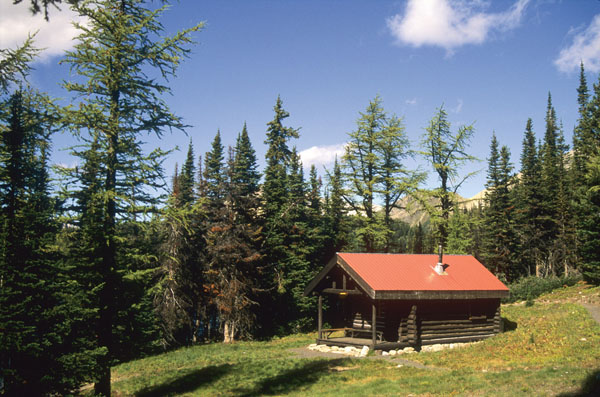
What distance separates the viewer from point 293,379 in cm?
1780

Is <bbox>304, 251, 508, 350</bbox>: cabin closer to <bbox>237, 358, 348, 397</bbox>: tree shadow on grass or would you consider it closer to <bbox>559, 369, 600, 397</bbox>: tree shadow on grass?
<bbox>237, 358, 348, 397</bbox>: tree shadow on grass

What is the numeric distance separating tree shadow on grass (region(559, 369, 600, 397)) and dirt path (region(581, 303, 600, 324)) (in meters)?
→ 13.5

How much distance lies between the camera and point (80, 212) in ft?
49.1

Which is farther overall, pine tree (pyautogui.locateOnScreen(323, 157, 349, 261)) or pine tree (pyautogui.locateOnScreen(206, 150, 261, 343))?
pine tree (pyautogui.locateOnScreen(323, 157, 349, 261))

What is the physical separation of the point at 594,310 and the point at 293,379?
21.5 meters

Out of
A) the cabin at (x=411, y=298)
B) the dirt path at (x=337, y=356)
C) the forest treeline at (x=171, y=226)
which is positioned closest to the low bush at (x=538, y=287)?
the forest treeline at (x=171, y=226)

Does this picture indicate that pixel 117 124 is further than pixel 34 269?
Yes

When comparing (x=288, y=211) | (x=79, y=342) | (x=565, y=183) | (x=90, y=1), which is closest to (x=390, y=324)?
(x=288, y=211)

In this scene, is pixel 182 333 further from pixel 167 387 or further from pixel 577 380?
pixel 577 380

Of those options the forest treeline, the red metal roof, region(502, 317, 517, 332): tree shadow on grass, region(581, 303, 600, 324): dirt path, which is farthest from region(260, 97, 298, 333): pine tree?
region(581, 303, 600, 324): dirt path

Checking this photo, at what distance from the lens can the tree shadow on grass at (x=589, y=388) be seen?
449 inches

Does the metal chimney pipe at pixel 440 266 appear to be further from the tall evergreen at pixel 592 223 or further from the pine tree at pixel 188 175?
the pine tree at pixel 188 175

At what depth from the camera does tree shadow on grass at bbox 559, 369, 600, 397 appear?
11.4 m

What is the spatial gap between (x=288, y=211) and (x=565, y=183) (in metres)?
37.1
